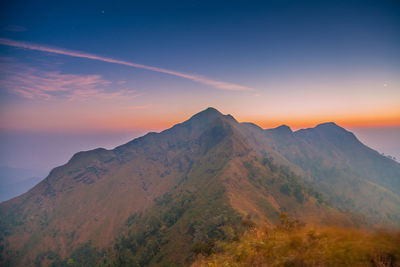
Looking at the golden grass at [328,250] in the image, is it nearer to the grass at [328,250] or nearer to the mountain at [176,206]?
the grass at [328,250]

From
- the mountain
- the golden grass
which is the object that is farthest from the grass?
the mountain

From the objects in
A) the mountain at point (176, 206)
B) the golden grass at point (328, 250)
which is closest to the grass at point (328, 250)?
the golden grass at point (328, 250)

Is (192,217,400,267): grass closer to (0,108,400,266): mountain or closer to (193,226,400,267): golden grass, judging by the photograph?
(193,226,400,267): golden grass

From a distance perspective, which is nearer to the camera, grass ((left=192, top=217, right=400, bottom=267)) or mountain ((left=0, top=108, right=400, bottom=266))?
grass ((left=192, top=217, right=400, bottom=267))

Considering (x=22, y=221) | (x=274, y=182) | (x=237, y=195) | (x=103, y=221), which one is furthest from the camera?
(x=22, y=221)

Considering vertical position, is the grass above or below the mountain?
above

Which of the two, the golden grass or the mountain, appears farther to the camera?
the mountain

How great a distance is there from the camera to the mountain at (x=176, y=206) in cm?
6194

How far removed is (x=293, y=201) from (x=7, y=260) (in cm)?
17695

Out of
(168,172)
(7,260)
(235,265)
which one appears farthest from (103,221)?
(235,265)

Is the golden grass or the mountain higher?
the golden grass

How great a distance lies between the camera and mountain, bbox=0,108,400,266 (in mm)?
61938

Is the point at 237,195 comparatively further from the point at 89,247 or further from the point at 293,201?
the point at 89,247

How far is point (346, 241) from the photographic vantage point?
8.53 metres
